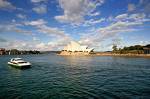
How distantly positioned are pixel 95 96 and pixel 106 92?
2905 mm

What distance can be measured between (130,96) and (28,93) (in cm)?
1465

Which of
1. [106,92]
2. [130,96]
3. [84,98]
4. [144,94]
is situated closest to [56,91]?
[84,98]

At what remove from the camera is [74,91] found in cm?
2772

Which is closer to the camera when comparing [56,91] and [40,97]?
[40,97]

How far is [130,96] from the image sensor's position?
24.5 meters

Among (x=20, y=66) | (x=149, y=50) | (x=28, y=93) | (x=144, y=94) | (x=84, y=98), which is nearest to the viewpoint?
(x=84, y=98)

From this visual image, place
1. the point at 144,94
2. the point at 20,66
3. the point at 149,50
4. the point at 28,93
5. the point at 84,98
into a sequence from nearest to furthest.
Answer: the point at 84,98 < the point at 144,94 < the point at 28,93 < the point at 20,66 < the point at 149,50

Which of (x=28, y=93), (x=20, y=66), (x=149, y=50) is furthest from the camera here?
(x=149, y=50)

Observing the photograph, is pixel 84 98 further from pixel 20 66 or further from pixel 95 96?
pixel 20 66

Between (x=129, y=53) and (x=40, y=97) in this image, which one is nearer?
(x=40, y=97)

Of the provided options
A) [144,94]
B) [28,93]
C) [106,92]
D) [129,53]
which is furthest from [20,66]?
[129,53]

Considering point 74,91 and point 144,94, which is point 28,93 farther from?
point 144,94

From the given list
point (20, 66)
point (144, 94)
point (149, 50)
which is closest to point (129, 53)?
point (149, 50)

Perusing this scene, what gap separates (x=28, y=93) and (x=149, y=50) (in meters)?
181
